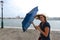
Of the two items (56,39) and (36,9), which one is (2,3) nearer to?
(56,39)

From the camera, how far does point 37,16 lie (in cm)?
474

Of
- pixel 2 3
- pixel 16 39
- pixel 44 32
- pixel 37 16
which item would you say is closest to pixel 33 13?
pixel 37 16

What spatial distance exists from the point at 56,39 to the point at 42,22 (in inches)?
370

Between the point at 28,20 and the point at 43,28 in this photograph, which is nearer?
the point at 28,20

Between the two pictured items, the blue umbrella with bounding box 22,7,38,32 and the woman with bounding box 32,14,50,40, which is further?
the woman with bounding box 32,14,50,40

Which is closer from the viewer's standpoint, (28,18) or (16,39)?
(28,18)

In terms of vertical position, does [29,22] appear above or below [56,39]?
above

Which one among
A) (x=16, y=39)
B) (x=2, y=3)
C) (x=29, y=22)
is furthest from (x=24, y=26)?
(x=2, y=3)

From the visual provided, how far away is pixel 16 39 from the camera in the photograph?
45.2 ft

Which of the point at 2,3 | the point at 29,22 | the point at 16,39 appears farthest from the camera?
the point at 2,3

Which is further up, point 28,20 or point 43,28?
point 28,20

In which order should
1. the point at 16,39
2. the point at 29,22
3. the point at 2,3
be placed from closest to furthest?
1. the point at 29,22
2. the point at 16,39
3. the point at 2,3

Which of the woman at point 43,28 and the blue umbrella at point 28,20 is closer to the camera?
the blue umbrella at point 28,20

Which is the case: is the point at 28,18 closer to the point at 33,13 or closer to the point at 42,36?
the point at 33,13
